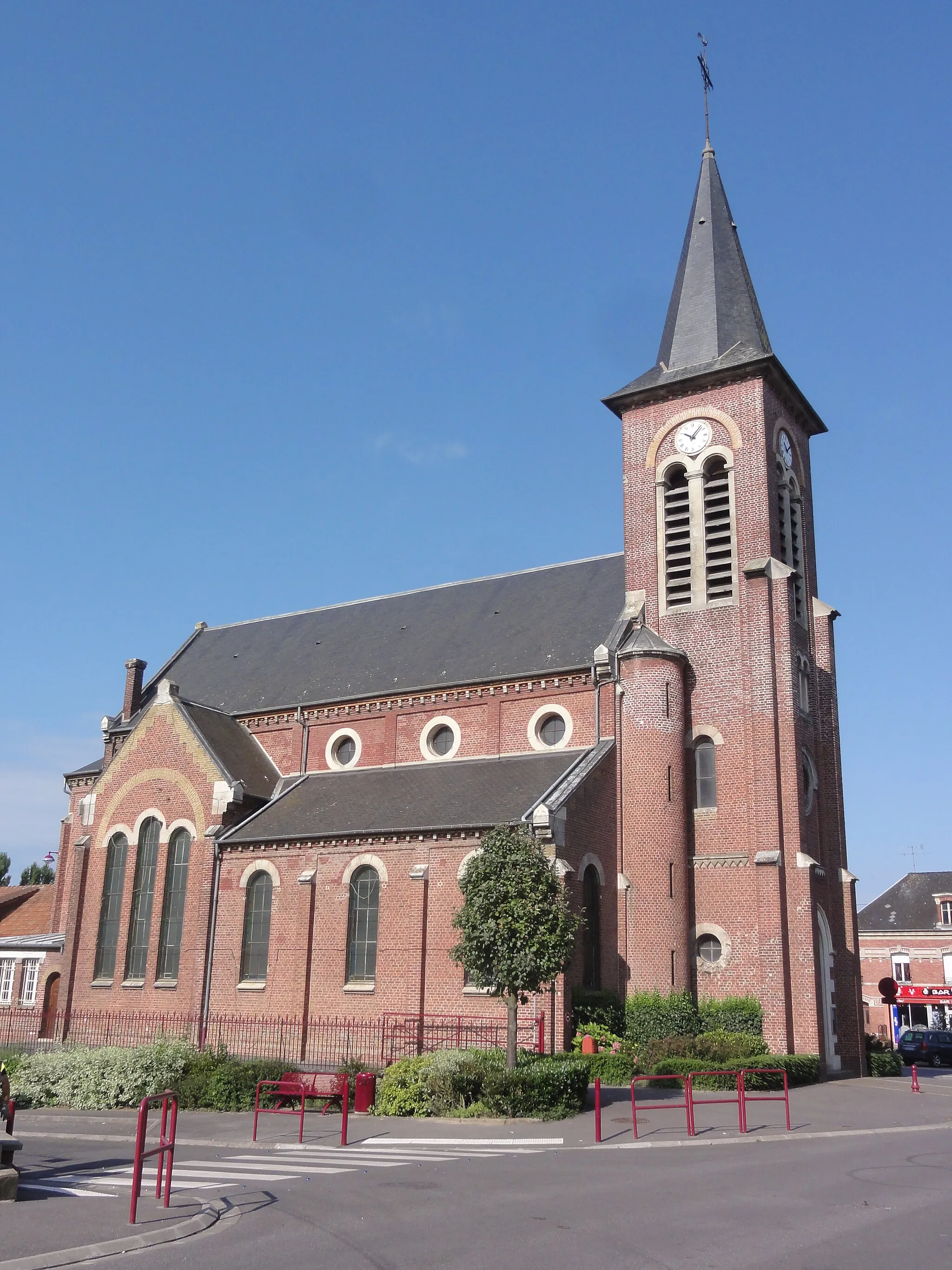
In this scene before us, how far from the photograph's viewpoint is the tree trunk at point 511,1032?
18375 millimetres

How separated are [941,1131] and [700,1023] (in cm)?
813

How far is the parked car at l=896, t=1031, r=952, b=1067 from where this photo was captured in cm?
3844

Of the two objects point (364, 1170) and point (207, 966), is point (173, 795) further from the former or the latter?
point (364, 1170)

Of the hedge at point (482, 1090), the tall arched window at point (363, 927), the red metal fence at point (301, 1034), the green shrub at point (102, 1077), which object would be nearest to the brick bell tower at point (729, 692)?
the red metal fence at point (301, 1034)

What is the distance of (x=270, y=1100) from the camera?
18.3 m

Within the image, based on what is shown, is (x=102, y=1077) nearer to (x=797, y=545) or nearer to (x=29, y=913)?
(x=797, y=545)

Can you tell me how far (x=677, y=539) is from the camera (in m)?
30.4

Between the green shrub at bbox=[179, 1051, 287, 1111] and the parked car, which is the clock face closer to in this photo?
the green shrub at bbox=[179, 1051, 287, 1111]

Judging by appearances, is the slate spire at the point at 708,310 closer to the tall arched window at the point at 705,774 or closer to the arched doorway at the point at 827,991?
the tall arched window at the point at 705,774

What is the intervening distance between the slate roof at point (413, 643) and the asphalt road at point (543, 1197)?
1528 centimetres

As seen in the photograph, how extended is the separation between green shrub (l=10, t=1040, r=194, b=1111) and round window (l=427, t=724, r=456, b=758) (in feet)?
39.9

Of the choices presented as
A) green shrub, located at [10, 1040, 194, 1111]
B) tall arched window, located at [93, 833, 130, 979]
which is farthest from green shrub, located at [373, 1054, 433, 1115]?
tall arched window, located at [93, 833, 130, 979]

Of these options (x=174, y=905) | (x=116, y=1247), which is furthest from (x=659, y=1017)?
(x=116, y=1247)

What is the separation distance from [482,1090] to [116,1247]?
31.4ft
